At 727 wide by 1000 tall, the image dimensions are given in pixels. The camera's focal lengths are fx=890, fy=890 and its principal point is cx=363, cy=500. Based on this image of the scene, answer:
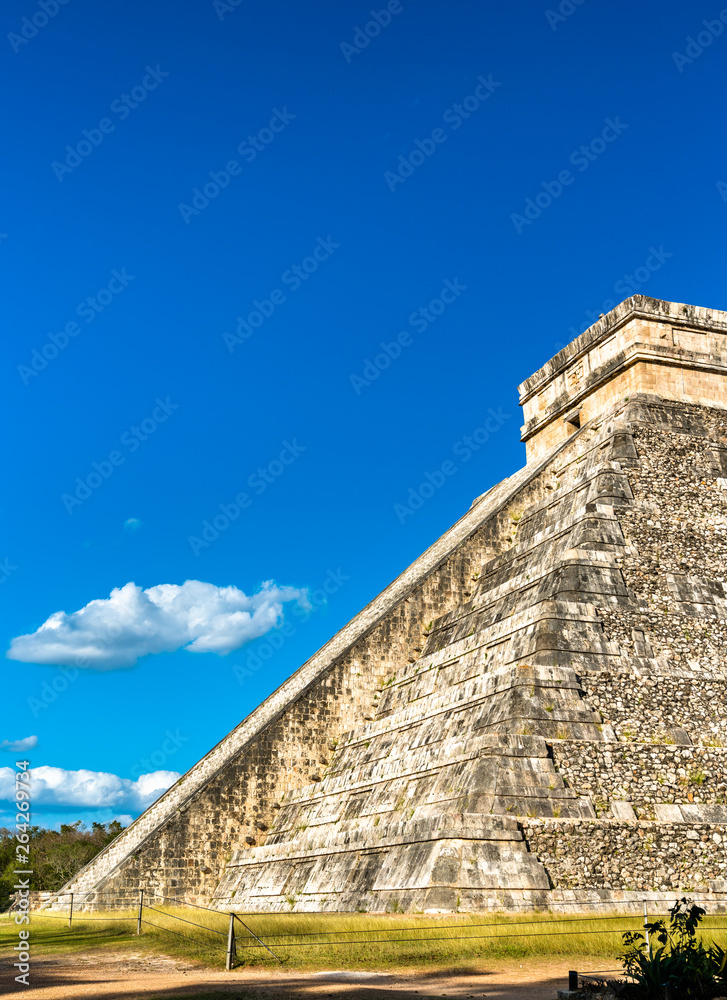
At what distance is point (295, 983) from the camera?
7.63m

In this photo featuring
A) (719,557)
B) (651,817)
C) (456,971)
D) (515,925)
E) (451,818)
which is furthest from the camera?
(719,557)

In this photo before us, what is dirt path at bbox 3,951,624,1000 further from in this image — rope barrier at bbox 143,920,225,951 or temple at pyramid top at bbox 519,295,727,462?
temple at pyramid top at bbox 519,295,727,462

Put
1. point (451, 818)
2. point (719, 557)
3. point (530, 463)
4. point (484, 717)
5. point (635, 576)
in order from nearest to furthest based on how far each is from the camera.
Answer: point (451, 818) → point (484, 717) → point (635, 576) → point (719, 557) → point (530, 463)

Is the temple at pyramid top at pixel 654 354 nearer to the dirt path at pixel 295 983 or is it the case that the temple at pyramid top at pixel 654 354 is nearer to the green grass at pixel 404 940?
the green grass at pixel 404 940

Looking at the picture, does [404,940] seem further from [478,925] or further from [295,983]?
[295,983]

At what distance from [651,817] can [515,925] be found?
2989 millimetres

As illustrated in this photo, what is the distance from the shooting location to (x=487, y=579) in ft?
59.6

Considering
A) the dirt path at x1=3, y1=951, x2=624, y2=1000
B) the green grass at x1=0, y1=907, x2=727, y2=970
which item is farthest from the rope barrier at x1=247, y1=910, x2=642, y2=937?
the dirt path at x1=3, y1=951, x2=624, y2=1000

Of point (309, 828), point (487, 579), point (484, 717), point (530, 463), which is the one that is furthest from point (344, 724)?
point (530, 463)

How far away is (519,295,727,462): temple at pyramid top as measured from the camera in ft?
59.2

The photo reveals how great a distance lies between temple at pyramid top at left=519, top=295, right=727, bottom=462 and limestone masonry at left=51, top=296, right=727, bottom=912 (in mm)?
49

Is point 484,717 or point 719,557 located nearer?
point 484,717

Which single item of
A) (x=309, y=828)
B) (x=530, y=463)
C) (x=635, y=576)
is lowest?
(x=309, y=828)

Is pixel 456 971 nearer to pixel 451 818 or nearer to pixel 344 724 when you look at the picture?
pixel 451 818
